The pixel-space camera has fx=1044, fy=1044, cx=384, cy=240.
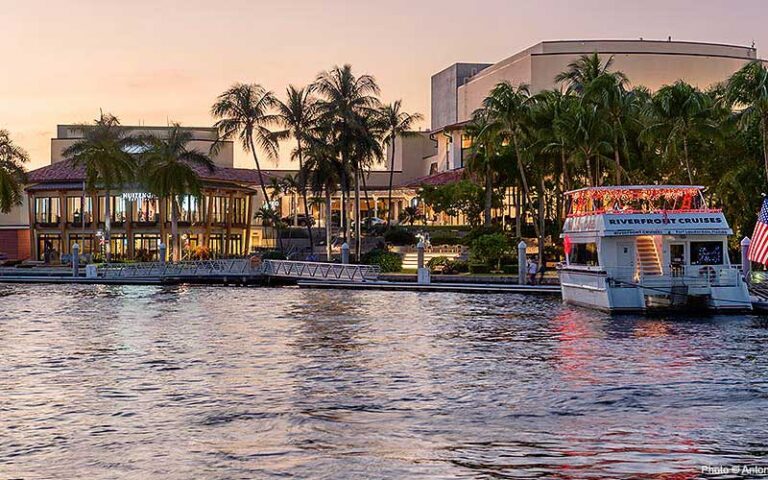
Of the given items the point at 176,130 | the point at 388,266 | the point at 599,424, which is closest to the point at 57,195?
the point at 176,130

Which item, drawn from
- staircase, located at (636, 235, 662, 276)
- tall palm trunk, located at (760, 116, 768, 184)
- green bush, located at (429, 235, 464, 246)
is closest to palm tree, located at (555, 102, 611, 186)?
tall palm trunk, located at (760, 116, 768, 184)

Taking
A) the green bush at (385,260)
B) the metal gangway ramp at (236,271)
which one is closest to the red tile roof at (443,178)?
the green bush at (385,260)

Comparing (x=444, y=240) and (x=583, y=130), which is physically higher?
(x=583, y=130)

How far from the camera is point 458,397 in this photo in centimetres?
2347

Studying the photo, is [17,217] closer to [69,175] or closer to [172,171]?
[69,175]

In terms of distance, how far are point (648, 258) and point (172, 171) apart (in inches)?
1926

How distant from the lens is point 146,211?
9775 cm

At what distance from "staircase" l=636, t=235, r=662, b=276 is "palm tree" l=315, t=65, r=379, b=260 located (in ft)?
126

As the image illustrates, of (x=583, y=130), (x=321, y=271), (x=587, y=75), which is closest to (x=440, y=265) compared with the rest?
(x=321, y=271)

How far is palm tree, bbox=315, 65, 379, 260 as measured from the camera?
8244 cm

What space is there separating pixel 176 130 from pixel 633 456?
250 ft

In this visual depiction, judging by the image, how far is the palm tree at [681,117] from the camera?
6309cm

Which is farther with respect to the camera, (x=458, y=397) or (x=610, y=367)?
(x=610, y=367)

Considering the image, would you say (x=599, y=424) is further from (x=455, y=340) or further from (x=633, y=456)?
(x=455, y=340)
